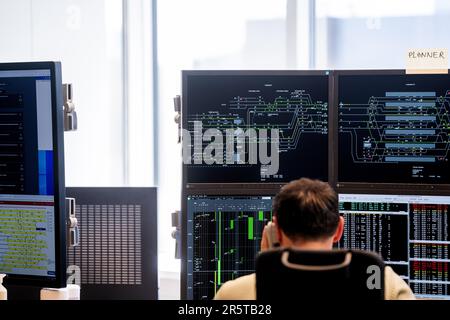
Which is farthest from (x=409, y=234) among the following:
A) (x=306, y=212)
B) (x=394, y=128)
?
(x=306, y=212)

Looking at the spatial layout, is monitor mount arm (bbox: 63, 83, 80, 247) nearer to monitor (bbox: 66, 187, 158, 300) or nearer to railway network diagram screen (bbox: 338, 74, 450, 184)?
monitor (bbox: 66, 187, 158, 300)

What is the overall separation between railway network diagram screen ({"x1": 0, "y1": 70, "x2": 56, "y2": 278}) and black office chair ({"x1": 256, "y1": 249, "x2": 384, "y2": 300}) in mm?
913

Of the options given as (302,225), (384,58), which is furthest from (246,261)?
(384,58)

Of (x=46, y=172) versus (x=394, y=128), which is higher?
(x=394, y=128)

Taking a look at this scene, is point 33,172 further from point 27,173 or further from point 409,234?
point 409,234

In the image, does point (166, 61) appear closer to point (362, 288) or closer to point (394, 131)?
point (394, 131)

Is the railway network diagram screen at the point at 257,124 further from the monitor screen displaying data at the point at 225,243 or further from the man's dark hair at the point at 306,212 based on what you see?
the man's dark hair at the point at 306,212

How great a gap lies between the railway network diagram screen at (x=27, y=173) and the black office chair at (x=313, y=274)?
91 centimetres

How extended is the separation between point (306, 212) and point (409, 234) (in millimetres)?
846

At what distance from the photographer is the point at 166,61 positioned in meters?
3.90

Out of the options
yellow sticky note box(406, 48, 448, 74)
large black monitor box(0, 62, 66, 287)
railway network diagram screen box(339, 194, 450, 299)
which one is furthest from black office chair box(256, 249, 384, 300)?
yellow sticky note box(406, 48, 448, 74)

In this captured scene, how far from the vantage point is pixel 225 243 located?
232 centimetres

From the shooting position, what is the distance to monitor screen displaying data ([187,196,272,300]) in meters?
2.31

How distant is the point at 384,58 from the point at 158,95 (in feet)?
4.11
